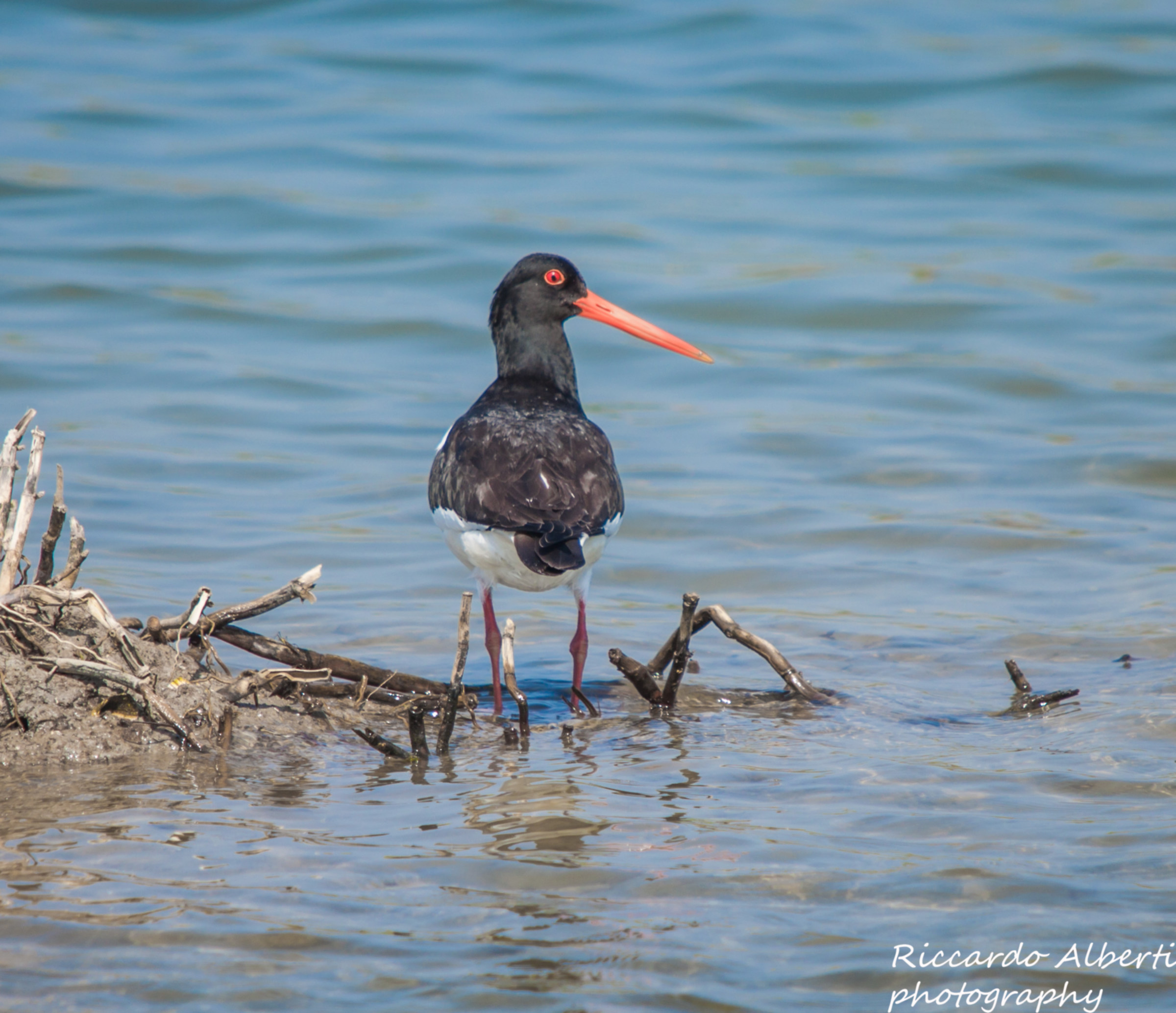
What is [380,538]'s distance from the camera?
809 centimetres

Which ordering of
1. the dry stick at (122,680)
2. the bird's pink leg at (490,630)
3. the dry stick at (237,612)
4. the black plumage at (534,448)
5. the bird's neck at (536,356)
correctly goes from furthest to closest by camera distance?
the bird's neck at (536,356), the bird's pink leg at (490,630), the black plumage at (534,448), the dry stick at (237,612), the dry stick at (122,680)

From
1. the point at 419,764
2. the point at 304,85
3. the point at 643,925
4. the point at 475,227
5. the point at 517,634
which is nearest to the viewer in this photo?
the point at 643,925

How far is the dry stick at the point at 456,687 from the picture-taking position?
4.31m

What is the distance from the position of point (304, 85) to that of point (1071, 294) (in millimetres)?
11131

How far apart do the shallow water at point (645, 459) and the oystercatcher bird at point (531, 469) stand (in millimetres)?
580

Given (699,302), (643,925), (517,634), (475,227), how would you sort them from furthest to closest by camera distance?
(475,227) < (699,302) < (517,634) < (643,925)

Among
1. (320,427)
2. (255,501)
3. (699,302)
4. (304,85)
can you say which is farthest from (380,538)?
(304,85)

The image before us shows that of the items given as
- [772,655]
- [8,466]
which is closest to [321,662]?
[8,466]

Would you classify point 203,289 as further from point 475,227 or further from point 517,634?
point 517,634

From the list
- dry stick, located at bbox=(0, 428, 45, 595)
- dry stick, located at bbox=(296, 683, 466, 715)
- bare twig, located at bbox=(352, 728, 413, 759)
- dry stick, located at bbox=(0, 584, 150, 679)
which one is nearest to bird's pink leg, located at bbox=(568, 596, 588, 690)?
dry stick, located at bbox=(296, 683, 466, 715)

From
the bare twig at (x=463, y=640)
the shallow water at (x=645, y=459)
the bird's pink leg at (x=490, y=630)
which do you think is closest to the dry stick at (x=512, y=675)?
the shallow water at (x=645, y=459)

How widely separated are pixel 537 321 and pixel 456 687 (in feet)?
8.86

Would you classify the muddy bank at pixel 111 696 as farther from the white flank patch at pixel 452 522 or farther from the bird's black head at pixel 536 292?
the bird's black head at pixel 536 292

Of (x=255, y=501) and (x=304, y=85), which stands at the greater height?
(x=304, y=85)
